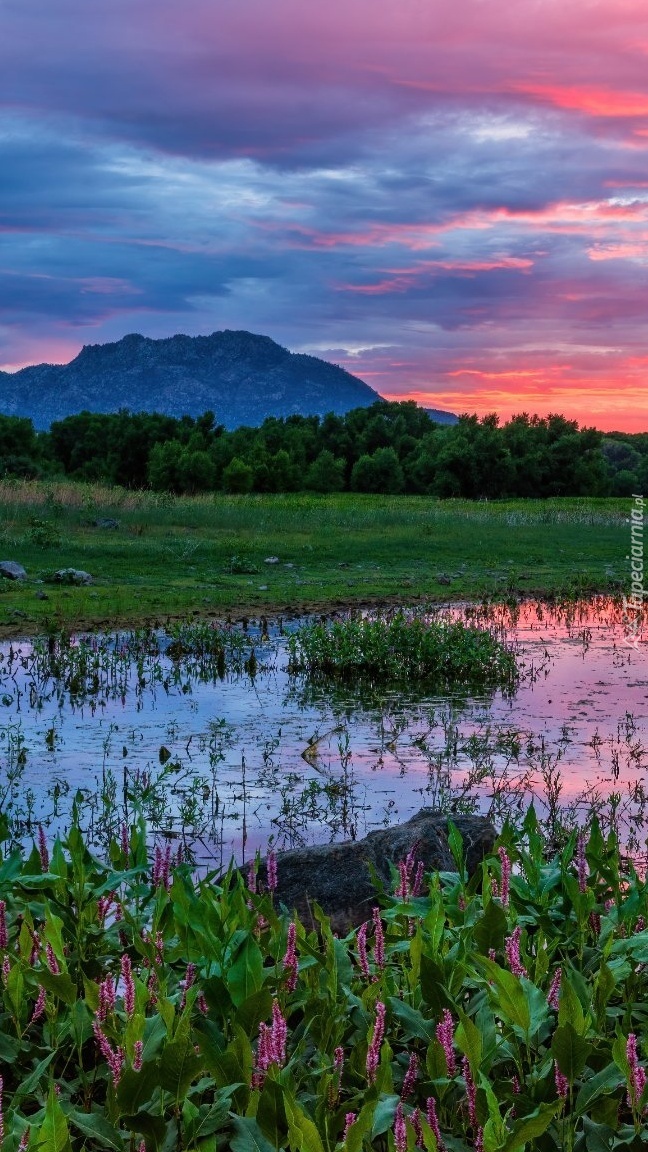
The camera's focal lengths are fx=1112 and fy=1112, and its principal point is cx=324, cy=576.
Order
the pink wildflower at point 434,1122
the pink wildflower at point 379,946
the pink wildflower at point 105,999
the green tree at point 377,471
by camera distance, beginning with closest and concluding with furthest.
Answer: the pink wildflower at point 434,1122 < the pink wildflower at point 105,999 < the pink wildflower at point 379,946 < the green tree at point 377,471

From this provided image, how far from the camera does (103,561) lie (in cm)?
2577

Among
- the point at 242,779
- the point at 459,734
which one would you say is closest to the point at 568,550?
the point at 459,734

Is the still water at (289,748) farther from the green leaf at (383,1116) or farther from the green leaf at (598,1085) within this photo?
the green leaf at (598,1085)

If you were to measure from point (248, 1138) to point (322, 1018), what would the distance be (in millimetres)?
678

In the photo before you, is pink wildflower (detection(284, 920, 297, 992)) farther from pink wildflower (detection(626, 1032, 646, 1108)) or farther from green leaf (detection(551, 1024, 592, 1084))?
pink wildflower (detection(626, 1032, 646, 1108))

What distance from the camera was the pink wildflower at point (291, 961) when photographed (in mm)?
3605

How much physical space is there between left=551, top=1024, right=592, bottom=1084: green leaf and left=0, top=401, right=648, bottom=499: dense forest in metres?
74.0

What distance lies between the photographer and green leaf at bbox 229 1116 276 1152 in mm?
2779

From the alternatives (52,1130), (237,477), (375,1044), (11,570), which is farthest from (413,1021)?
(237,477)

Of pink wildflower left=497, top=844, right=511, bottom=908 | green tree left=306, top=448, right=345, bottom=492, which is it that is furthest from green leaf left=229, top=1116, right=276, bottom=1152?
green tree left=306, top=448, right=345, bottom=492

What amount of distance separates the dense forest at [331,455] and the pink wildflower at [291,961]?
73199mm

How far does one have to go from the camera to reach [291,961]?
3.62 meters

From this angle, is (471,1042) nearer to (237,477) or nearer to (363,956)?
(363,956)

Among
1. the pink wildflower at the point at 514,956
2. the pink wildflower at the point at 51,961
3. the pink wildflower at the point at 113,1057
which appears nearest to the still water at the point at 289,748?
the pink wildflower at the point at 51,961
